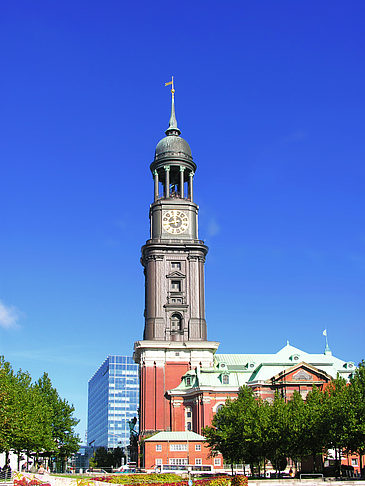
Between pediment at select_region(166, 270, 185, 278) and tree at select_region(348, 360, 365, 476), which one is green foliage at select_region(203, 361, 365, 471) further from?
pediment at select_region(166, 270, 185, 278)

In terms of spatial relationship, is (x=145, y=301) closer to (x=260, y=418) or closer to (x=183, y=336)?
(x=183, y=336)

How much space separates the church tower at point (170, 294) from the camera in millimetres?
110625

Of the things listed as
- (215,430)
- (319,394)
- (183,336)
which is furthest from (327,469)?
(183,336)

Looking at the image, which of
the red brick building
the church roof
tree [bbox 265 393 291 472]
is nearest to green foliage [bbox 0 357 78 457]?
the red brick building

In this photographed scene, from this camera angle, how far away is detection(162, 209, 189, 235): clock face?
120m

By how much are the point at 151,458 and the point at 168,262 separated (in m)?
37.3

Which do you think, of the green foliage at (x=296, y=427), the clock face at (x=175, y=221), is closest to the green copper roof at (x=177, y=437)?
the green foliage at (x=296, y=427)

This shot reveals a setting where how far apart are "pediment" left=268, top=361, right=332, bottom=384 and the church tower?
14.9 metres

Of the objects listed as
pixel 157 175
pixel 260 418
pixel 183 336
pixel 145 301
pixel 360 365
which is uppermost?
pixel 157 175

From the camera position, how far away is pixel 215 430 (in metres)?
81.7

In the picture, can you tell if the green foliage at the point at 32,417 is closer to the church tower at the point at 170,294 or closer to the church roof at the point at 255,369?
the church tower at the point at 170,294

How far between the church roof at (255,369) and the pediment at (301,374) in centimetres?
53

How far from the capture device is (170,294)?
380ft

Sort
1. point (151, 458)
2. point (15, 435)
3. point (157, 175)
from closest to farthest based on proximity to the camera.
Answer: point (15, 435), point (151, 458), point (157, 175)
